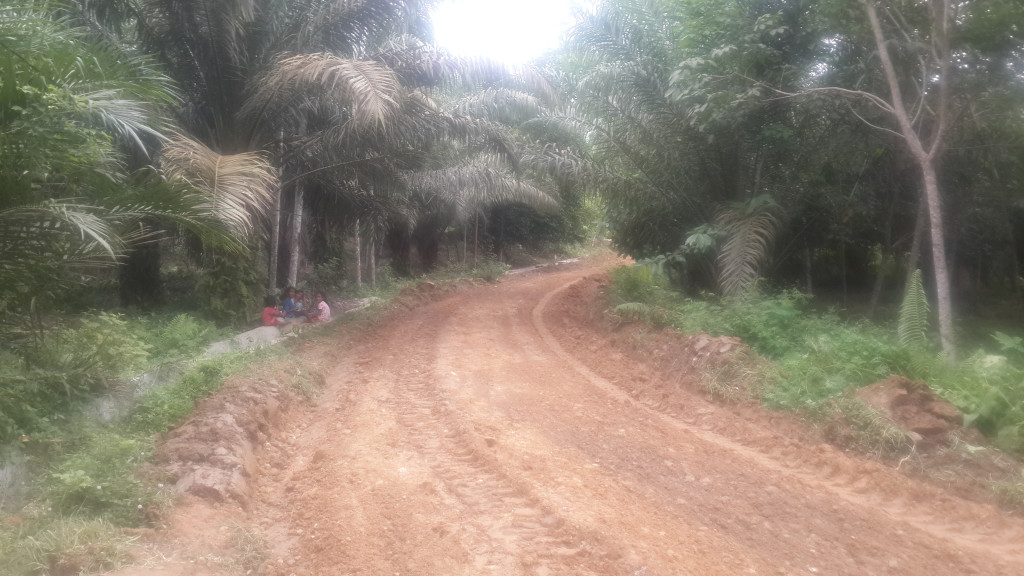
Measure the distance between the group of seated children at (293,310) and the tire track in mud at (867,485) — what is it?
6.81 meters

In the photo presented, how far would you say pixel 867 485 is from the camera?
567 centimetres

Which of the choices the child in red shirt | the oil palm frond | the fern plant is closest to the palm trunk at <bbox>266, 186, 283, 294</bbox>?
the child in red shirt

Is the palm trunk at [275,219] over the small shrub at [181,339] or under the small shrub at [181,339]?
over

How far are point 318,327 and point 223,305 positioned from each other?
149 centimetres

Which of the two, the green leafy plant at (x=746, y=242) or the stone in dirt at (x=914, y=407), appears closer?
the stone in dirt at (x=914, y=407)

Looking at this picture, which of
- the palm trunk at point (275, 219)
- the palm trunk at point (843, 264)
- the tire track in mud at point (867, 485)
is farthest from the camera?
the palm trunk at point (843, 264)

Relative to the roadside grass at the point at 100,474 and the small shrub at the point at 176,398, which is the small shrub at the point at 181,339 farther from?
the small shrub at the point at 176,398

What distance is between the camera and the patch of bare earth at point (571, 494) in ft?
14.6

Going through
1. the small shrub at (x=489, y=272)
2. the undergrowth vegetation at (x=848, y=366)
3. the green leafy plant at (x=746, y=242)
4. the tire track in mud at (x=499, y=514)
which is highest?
Answer: the green leafy plant at (x=746, y=242)

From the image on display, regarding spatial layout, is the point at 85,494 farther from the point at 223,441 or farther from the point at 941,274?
the point at 941,274

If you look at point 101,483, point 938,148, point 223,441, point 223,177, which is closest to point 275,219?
point 223,177

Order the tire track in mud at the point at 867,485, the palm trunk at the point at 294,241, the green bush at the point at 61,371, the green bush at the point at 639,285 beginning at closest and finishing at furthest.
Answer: the tire track in mud at the point at 867,485, the green bush at the point at 61,371, the green bush at the point at 639,285, the palm trunk at the point at 294,241

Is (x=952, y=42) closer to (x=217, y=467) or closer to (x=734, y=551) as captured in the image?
(x=734, y=551)

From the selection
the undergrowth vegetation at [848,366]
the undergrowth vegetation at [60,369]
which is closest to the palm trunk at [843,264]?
the undergrowth vegetation at [848,366]
